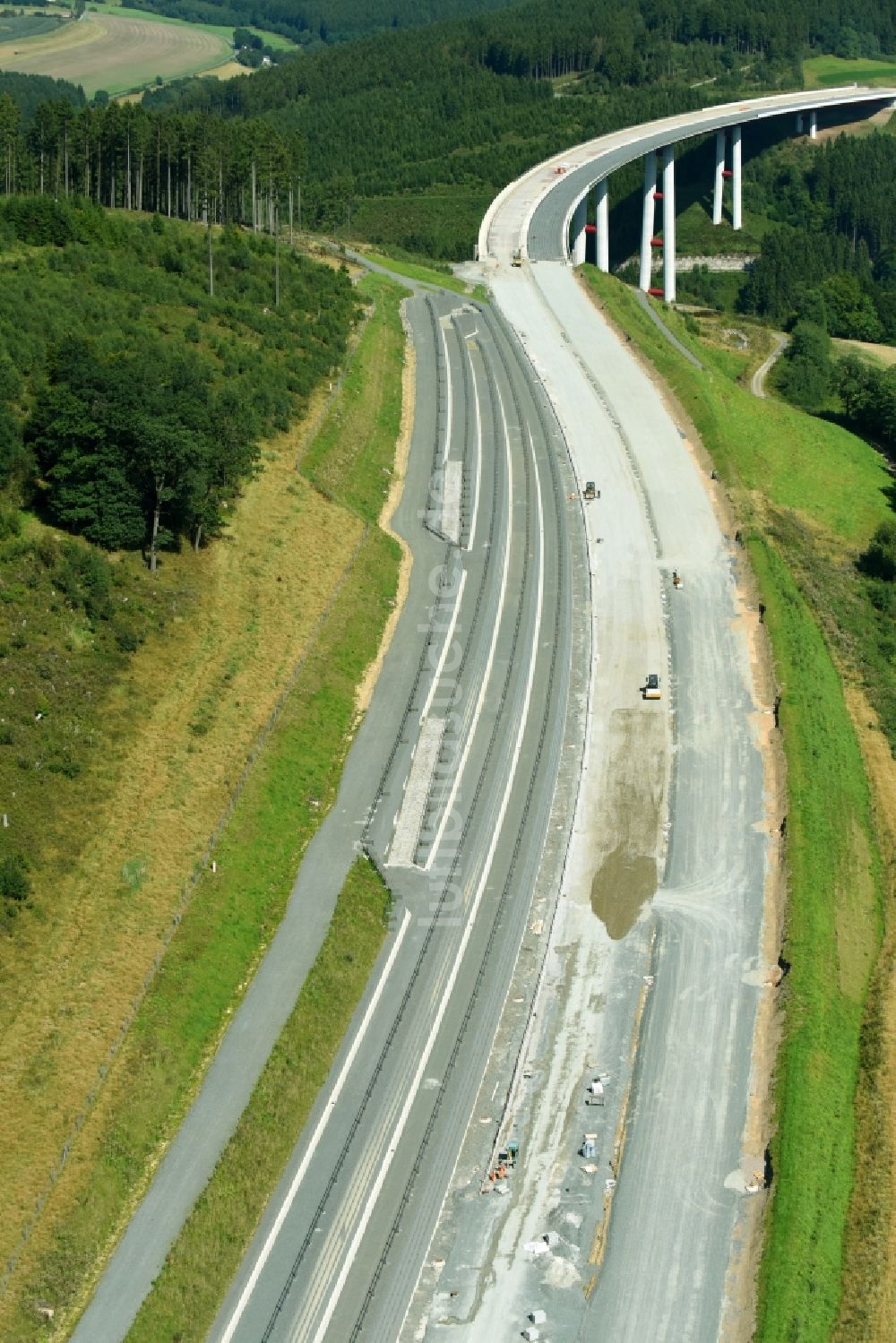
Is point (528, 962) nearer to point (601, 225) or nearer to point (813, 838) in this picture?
A: point (813, 838)

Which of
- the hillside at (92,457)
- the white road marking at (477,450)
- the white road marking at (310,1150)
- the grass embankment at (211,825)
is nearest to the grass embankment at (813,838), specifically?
the white road marking at (310,1150)

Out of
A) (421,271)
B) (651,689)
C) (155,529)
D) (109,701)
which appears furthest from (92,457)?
(421,271)

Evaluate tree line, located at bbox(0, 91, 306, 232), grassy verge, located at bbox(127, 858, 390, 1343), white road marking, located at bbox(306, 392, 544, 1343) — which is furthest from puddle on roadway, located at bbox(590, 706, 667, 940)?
tree line, located at bbox(0, 91, 306, 232)

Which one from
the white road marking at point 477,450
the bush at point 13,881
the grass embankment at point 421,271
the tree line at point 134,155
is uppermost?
the tree line at point 134,155

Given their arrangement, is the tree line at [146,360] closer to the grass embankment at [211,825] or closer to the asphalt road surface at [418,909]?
the grass embankment at [211,825]

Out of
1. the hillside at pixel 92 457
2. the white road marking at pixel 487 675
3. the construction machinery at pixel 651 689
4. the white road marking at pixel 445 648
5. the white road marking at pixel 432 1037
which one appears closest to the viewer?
the white road marking at pixel 432 1037

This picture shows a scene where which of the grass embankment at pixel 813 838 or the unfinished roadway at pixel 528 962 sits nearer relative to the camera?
the unfinished roadway at pixel 528 962

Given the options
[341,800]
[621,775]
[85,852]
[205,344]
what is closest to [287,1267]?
[85,852]
